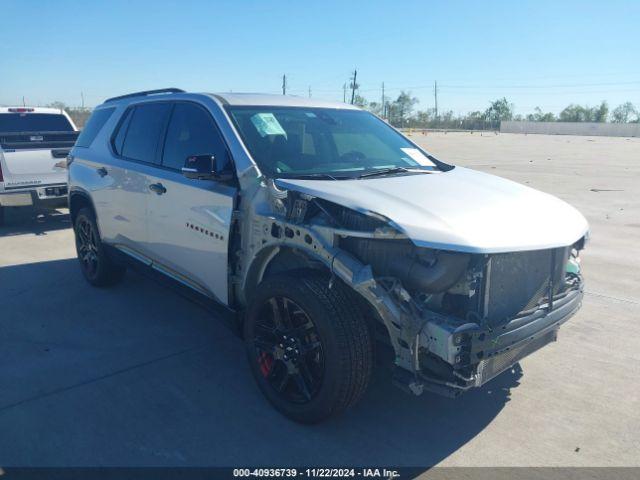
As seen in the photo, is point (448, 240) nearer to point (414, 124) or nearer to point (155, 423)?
point (155, 423)

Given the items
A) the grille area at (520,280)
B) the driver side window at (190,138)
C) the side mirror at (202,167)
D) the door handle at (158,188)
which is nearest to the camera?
the grille area at (520,280)

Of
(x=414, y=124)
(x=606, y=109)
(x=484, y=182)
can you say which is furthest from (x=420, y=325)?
(x=606, y=109)

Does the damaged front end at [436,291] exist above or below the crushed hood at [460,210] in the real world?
below

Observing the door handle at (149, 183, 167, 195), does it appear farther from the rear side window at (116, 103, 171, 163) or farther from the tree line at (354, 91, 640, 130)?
the tree line at (354, 91, 640, 130)

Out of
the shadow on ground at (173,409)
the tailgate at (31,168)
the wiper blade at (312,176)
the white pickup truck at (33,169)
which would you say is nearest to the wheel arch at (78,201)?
the shadow on ground at (173,409)

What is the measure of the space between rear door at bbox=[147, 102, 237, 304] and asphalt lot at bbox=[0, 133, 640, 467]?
678mm

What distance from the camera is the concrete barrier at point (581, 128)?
79.7m

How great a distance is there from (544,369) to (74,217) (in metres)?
5.09

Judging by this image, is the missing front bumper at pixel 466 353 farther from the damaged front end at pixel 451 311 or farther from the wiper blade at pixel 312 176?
the wiper blade at pixel 312 176

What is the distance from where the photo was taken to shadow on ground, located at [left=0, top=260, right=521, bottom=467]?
3.10m

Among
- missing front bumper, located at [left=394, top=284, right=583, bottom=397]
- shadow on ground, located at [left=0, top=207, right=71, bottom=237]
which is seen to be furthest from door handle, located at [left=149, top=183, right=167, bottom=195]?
shadow on ground, located at [left=0, top=207, right=71, bottom=237]

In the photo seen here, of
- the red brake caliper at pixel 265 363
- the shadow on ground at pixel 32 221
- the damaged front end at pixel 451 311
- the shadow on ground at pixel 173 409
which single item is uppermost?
the damaged front end at pixel 451 311

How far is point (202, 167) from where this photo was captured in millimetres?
3664

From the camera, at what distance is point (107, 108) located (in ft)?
19.1
